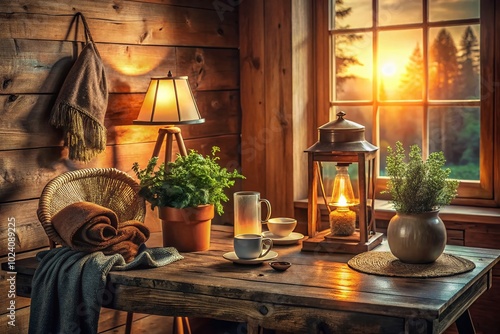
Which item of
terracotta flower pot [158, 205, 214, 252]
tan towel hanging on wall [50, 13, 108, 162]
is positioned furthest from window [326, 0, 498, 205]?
tan towel hanging on wall [50, 13, 108, 162]

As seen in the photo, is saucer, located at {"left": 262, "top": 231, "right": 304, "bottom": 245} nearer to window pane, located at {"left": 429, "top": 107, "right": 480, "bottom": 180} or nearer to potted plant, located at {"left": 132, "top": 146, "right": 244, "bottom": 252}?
potted plant, located at {"left": 132, "top": 146, "right": 244, "bottom": 252}

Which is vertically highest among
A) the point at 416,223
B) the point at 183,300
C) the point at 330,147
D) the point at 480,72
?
the point at 480,72

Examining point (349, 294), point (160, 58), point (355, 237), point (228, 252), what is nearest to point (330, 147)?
point (355, 237)

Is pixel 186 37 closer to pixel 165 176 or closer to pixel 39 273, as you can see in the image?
pixel 165 176

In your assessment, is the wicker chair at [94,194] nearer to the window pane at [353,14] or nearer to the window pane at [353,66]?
the window pane at [353,66]

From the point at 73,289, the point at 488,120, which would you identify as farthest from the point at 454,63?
the point at 73,289

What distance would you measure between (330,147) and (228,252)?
0.49m

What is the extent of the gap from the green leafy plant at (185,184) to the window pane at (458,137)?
112 centimetres

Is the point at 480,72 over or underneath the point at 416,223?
over

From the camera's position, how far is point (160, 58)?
326 centimetres

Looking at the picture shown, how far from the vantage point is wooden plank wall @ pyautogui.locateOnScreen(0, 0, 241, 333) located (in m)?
2.63

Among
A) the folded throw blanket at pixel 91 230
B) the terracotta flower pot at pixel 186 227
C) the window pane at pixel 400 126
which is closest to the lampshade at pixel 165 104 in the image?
the terracotta flower pot at pixel 186 227

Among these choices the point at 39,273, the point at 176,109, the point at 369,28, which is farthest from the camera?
the point at 369,28

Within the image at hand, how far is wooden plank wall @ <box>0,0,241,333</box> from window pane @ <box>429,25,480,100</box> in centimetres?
92
